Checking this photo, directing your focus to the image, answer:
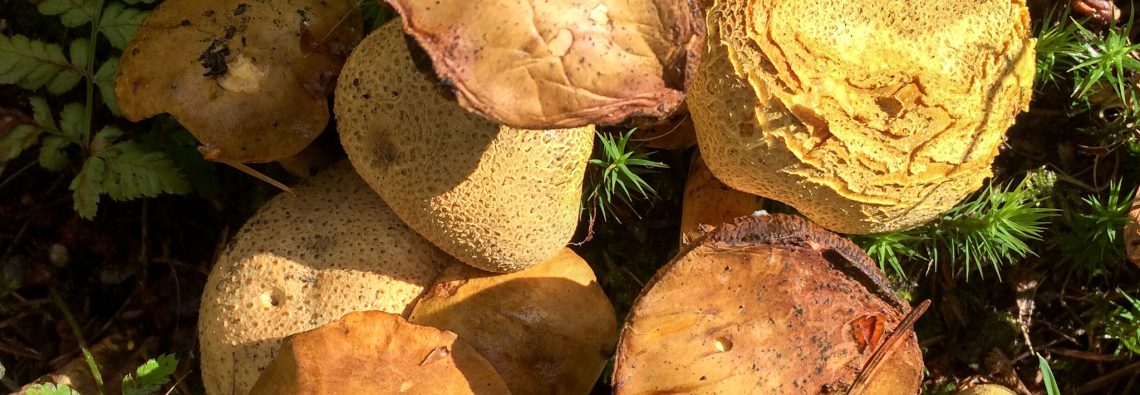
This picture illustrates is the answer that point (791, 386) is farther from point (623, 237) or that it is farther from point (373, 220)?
point (373, 220)

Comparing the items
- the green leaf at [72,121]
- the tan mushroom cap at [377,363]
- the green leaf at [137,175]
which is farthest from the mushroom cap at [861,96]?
the green leaf at [72,121]

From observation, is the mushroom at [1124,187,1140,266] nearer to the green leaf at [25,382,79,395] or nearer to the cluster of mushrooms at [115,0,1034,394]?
the cluster of mushrooms at [115,0,1034,394]

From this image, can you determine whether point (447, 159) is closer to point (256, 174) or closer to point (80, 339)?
point (256, 174)

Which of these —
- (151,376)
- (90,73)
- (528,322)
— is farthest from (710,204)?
(90,73)

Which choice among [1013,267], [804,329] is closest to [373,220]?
[804,329]

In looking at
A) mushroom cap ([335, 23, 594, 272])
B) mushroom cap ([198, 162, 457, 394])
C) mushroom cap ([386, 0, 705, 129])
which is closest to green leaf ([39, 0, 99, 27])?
mushroom cap ([198, 162, 457, 394])

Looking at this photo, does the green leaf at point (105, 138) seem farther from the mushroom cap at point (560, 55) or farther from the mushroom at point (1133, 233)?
the mushroom at point (1133, 233)
